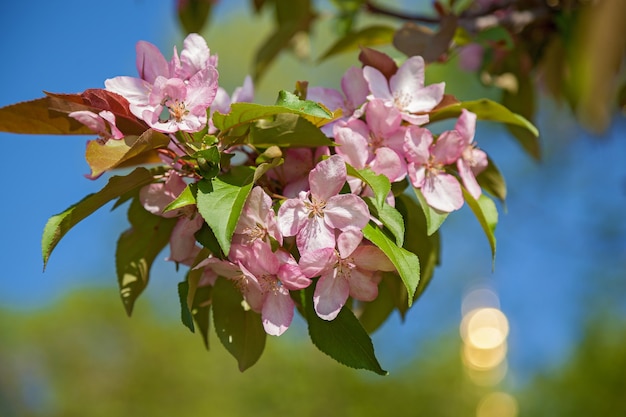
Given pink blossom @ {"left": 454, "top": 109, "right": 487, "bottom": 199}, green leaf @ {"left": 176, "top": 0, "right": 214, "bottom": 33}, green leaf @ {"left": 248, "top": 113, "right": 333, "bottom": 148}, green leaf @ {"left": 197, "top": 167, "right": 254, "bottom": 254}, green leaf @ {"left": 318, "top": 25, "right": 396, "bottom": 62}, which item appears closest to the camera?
green leaf @ {"left": 197, "top": 167, "right": 254, "bottom": 254}

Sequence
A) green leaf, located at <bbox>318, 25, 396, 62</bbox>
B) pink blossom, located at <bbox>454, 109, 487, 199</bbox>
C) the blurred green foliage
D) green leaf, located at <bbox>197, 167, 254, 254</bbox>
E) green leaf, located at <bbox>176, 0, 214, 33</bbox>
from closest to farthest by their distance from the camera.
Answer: green leaf, located at <bbox>197, 167, 254, 254</bbox> < pink blossom, located at <bbox>454, 109, 487, 199</bbox> < green leaf, located at <bbox>318, 25, 396, 62</bbox> < green leaf, located at <bbox>176, 0, 214, 33</bbox> < the blurred green foliage

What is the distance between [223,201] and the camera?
73cm

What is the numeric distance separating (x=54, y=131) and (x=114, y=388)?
26.1ft

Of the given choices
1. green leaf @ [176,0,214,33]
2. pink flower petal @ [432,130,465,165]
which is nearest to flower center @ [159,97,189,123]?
pink flower petal @ [432,130,465,165]

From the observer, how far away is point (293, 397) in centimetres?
629

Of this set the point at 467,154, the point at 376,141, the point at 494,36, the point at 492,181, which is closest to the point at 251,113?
the point at 376,141

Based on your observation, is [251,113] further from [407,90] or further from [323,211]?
[407,90]

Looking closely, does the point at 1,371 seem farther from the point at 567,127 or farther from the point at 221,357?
the point at 567,127

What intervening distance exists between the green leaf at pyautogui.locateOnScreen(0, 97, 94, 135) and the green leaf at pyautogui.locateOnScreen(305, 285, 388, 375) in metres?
0.33

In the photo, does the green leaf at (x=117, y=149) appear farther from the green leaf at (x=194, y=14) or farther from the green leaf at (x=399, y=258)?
the green leaf at (x=194, y=14)

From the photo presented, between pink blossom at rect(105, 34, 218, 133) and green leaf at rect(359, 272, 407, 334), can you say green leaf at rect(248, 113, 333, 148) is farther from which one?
green leaf at rect(359, 272, 407, 334)

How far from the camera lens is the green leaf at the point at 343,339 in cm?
79

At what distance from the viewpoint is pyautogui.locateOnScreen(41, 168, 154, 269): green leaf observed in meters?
0.77

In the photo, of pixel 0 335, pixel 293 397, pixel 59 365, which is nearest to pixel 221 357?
pixel 293 397
